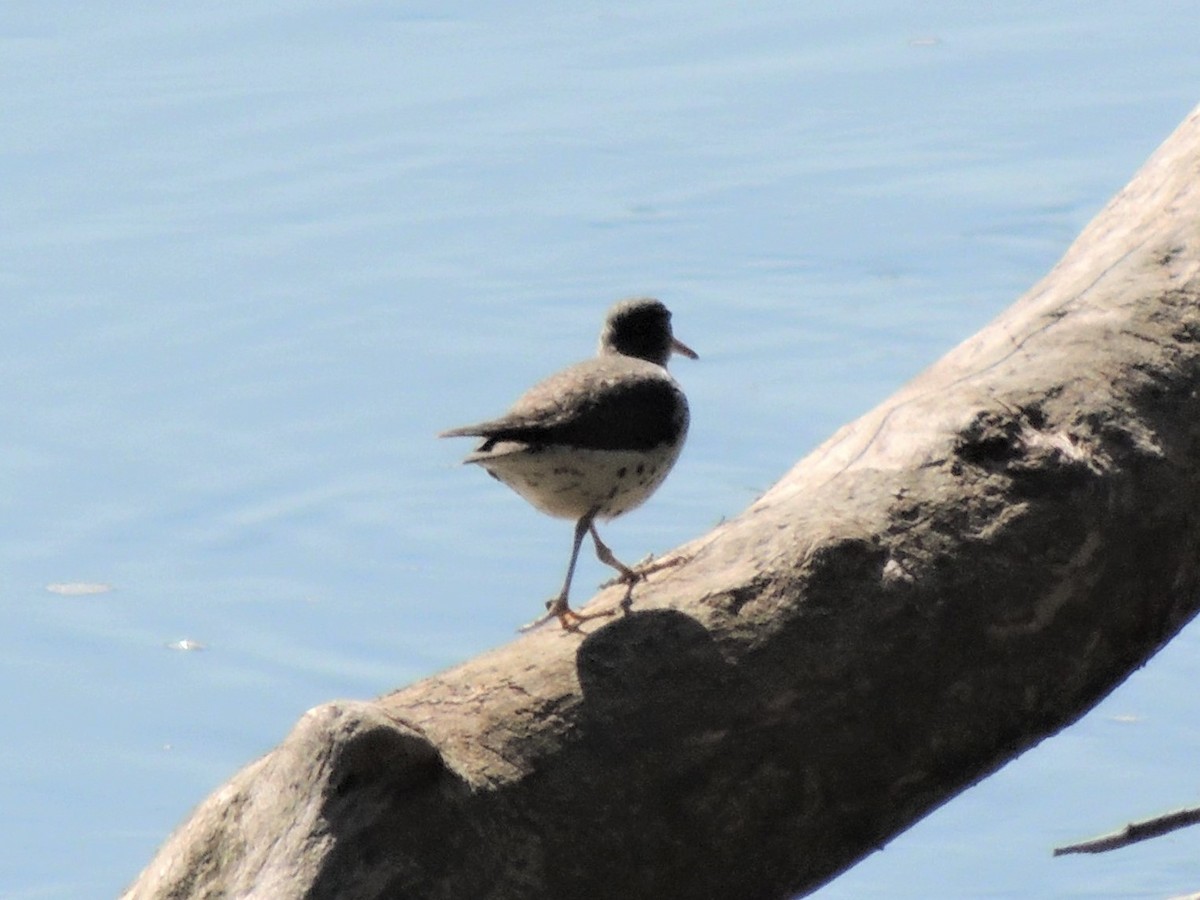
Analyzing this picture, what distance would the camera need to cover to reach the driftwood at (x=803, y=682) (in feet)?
12.2

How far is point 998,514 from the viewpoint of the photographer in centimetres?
433

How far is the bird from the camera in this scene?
15.5ft

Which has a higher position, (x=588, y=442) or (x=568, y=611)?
(x=588, y=442)

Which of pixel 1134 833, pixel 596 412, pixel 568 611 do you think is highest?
pixel 596 412

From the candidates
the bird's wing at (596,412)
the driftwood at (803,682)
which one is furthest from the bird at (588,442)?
the driftwood at (803,682)

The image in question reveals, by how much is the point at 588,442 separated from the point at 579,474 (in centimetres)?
8

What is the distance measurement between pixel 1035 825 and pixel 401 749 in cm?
389

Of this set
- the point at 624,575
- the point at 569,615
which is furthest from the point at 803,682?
the point at 624,575

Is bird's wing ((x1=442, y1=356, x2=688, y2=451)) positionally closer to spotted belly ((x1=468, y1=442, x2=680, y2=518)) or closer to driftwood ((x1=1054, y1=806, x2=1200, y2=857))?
spotted belly ((x1=468, y1=442, x2=680, y2=518))

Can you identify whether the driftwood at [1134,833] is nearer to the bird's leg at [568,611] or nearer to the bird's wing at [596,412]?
the bird's leg at [568,611]

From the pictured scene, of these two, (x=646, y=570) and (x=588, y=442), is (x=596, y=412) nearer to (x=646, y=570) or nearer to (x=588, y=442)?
(x=588, y=442)

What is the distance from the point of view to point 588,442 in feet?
15.8

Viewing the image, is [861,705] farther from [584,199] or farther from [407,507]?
[584,199]

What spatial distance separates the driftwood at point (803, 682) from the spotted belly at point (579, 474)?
37 centimetres
